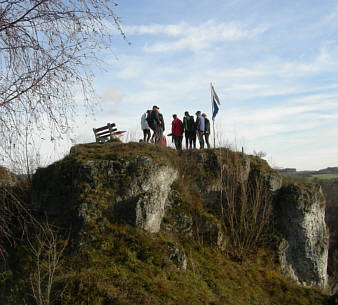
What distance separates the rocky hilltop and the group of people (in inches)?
53.9

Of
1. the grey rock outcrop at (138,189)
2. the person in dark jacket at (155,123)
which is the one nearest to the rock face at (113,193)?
the grey rock outcrop at (138,189)

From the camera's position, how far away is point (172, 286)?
9.09 metres

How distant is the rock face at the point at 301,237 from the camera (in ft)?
48.4

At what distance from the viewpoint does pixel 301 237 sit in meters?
14.8

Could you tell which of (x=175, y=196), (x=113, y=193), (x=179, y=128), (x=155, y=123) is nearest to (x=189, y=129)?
(x=179, y=128)

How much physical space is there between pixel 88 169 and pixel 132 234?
3.22m

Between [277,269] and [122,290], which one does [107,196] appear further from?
[277,269]

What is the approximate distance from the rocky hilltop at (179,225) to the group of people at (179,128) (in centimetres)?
137

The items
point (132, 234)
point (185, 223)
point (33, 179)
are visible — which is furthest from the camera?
point (33, 179)

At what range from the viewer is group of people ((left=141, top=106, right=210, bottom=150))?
1634cm

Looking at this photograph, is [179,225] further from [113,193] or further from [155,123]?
[155,123]

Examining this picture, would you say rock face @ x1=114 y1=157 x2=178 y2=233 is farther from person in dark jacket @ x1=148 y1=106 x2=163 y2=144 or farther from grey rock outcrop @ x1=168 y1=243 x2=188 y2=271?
person in dark jacket @ x1=148 y1=106 x2=163 y2=144

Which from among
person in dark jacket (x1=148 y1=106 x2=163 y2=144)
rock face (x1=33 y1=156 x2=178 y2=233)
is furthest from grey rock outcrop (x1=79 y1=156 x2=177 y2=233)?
person in dark jacket (x1=148 y1=106 x2=163 y2=144)

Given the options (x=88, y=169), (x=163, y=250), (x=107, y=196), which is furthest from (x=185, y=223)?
(x=88, y=169)
